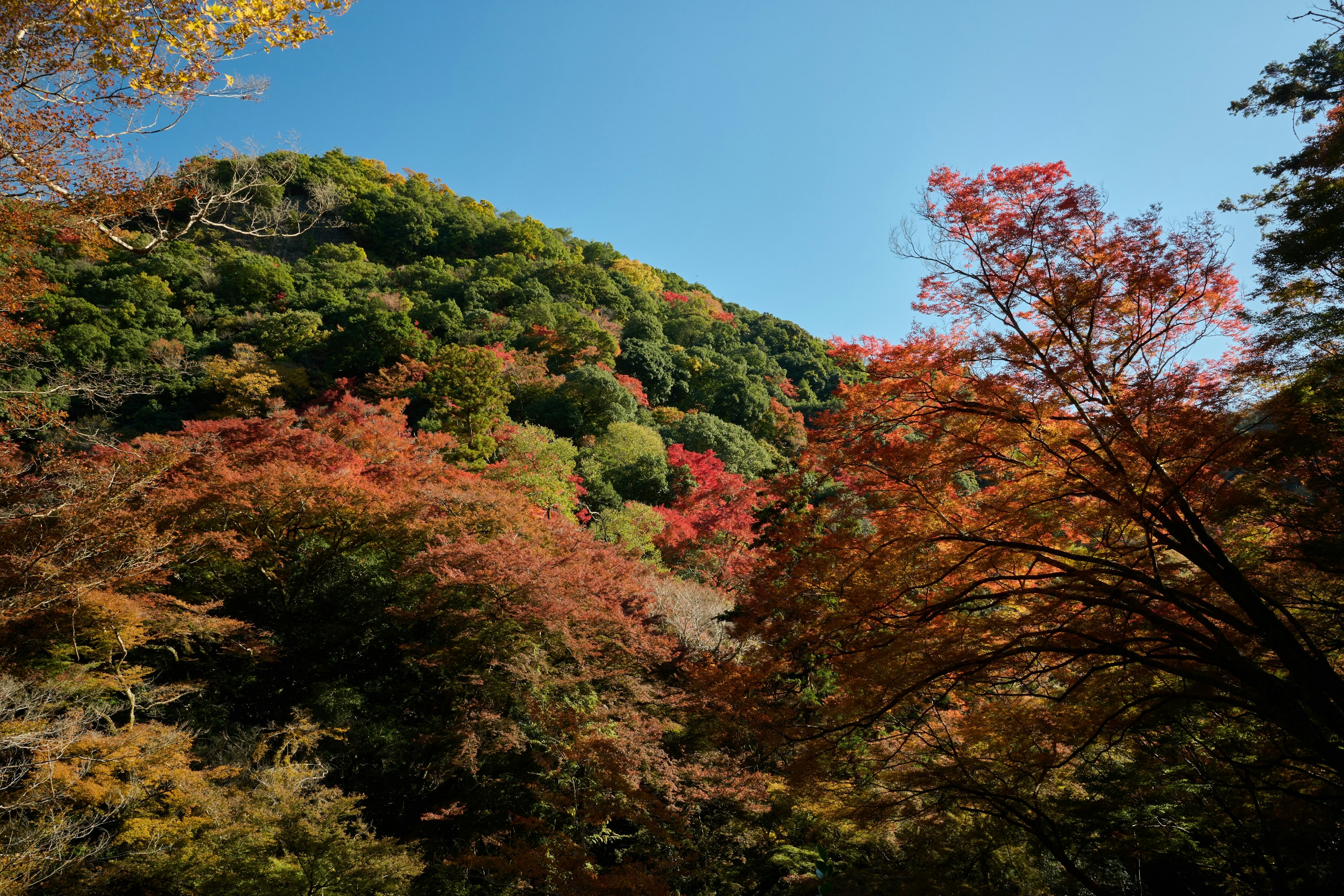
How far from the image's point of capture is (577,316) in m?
26.4

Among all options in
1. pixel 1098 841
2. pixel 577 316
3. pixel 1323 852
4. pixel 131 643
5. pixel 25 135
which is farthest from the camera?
pixel 577 316

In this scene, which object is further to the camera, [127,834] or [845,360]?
[845,360]

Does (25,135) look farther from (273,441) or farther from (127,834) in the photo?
(273,441)

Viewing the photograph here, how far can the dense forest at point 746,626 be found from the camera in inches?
173

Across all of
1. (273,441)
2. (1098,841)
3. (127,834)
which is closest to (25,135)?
(127,834)

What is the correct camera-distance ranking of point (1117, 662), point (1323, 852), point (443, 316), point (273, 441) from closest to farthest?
1. point (1117, 662)
2. point (1323, 852)
3. point (273, 441)
4. point (443, 316)

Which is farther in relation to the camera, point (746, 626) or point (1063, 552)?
point (746, 626)

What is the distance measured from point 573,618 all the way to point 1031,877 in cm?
594

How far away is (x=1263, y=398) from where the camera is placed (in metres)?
4.82

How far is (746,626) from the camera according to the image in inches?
321

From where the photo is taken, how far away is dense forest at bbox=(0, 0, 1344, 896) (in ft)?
14.4

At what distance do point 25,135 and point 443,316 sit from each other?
21.4 m

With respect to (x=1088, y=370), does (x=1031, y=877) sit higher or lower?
lower

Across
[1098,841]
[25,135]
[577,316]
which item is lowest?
[1098,841]
